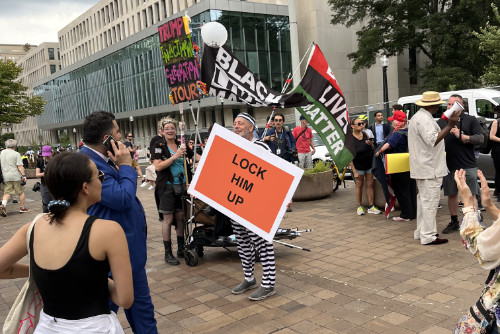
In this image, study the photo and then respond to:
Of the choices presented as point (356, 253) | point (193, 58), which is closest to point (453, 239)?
point (356, 253)

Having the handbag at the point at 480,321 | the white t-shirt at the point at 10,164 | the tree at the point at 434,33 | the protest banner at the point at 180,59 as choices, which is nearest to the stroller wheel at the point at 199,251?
the protest banner at the point at 180,59

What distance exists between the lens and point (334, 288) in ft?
15.8

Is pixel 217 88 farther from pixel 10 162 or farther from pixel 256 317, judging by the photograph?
pixel 10 162

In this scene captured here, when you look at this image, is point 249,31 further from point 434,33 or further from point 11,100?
point 11,100

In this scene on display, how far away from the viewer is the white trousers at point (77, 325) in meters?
2.04

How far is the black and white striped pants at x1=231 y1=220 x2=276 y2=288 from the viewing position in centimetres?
470

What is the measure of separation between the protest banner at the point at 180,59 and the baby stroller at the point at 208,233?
1520 mm

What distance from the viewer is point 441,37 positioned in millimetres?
26391

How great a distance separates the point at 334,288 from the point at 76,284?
338 cm

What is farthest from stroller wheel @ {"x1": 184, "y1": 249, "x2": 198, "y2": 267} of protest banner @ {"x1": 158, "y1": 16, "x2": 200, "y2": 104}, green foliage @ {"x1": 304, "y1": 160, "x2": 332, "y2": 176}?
green foliage @ {"x1": 304, "y1": 160, "x2": 332, "y2": 176}

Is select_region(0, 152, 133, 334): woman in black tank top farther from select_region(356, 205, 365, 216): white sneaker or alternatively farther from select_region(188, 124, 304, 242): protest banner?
select_region(356, 205, 365, 216): white sneaker

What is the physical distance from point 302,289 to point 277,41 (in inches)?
→ 1546

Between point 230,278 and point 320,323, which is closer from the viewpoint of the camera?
point 320,323

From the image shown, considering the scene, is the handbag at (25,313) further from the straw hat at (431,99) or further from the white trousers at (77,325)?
the straw hat at (431,99)
